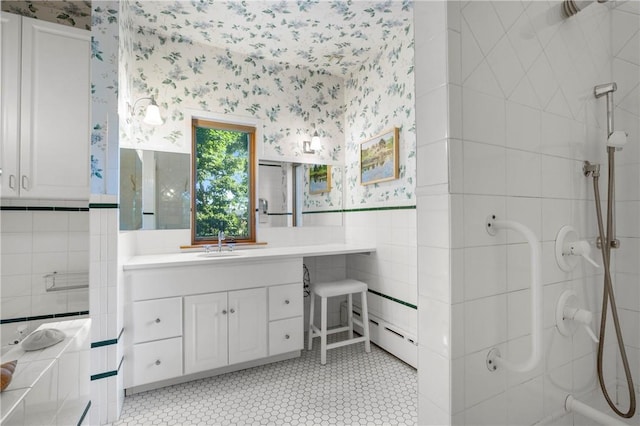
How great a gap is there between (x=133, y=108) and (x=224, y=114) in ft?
2.26

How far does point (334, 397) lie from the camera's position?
1.75m

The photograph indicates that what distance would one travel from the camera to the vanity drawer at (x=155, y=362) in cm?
170

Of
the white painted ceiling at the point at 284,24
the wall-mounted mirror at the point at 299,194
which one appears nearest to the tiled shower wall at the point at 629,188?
the white painted ceiling at the point at 284,24

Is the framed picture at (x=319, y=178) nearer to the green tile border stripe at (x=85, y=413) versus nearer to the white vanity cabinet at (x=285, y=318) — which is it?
the white vanity cabinet at (x=285, y=318)

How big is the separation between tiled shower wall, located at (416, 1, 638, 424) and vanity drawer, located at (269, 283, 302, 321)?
1.39 m

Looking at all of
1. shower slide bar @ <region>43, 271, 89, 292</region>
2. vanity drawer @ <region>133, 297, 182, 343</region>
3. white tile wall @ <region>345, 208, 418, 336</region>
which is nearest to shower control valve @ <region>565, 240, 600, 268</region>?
white tile wall @ <region>345, 208, 418, 336</region>

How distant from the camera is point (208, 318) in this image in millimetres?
1884

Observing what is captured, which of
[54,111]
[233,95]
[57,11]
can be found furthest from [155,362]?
[57,11]

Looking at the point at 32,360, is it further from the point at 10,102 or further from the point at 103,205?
the point at 10,102

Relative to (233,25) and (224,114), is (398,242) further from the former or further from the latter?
(233,25)

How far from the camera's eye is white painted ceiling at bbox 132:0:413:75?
78.7 inches

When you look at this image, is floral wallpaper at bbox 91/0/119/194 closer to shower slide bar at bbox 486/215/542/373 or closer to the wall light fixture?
the wall light fixture

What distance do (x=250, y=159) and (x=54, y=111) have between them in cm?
139

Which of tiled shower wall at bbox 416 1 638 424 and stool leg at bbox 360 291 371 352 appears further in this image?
stool leg at bbox 360 291 371 352
